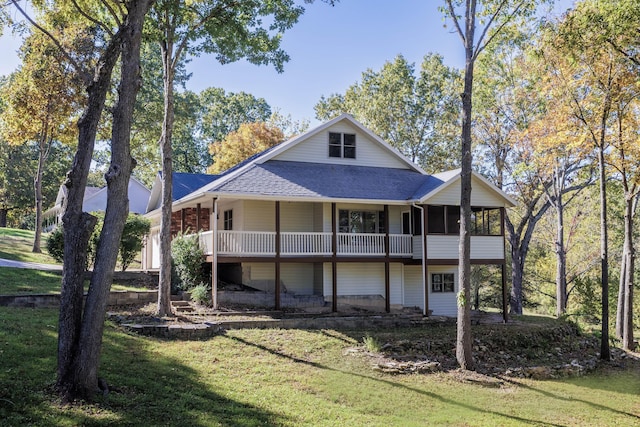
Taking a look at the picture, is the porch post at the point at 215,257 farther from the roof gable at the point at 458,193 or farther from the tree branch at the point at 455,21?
the tree branch at the point at 455,21

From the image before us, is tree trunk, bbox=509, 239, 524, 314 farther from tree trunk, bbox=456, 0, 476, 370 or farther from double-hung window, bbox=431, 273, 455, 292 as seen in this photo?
tree trunk, bbox=456, 0, 476, 370

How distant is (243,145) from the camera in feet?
120

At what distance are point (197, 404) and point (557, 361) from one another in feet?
37.3

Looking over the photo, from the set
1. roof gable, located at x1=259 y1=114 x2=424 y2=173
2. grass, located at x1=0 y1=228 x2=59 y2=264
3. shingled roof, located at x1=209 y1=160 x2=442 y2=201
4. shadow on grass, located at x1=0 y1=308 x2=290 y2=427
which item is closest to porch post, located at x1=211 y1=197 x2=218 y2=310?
shingled roof, located at x1=209 y1=160 x2=442 y2=201

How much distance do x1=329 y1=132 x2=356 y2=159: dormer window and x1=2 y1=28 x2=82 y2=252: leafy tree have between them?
43.3 ft

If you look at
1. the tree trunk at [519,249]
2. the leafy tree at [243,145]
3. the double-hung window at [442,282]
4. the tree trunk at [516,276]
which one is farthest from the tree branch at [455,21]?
the leafy tree at [243,145]

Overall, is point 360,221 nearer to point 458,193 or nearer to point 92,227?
point 458,193

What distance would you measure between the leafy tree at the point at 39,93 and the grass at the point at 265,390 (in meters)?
14.5

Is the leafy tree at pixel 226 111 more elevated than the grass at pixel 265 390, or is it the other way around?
the leafy tree at pixel 226 111

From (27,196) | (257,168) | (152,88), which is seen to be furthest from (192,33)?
(27,196)

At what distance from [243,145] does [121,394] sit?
29.8 metres

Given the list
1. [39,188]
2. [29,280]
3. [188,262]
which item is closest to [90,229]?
[188,262]

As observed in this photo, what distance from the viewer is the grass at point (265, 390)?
7.30 m

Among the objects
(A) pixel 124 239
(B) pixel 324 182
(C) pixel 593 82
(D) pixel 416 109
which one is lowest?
(A) pixel 124 239
